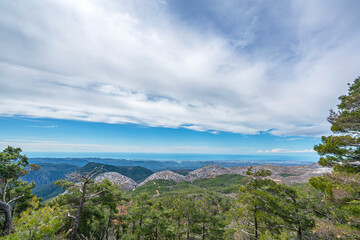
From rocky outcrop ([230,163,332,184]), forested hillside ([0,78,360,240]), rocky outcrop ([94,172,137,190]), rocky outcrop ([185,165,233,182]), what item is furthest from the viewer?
rocky outcrop ([185,165,233,182])

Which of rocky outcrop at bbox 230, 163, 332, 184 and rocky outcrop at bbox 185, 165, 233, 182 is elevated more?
rocky outcrop at bbox 230, 163, 332, 184

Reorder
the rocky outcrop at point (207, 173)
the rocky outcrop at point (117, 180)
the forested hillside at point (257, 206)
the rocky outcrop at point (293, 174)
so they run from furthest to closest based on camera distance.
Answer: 1. the rocky outcrop at point (207, 173)
2. the rocky outcrop at point (293, 174)
3. the rocky outcrop at point (117, 180)
4. the forested hillside at point (257, 206)

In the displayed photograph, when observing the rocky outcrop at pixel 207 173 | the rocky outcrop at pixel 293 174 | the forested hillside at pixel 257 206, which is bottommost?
the rocky outcrop at pixel 207 173

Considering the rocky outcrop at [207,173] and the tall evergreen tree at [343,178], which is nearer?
the tall evergreen tree at [343,178]

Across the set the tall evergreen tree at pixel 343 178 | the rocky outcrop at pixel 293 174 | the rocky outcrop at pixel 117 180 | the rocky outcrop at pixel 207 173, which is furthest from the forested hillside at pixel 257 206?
the rocky outcrop at pixel 207 173

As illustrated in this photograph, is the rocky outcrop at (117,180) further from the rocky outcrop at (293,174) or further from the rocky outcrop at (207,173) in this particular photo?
the rocky outcrop at (293,174)

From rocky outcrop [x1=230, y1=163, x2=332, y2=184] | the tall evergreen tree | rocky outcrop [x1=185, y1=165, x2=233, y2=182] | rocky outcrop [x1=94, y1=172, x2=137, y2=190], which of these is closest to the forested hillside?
the tall evergreen tree

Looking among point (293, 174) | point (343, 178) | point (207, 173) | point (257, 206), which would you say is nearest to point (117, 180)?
point (207, 173)

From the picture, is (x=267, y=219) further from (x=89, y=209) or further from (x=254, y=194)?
(x=89, y=209)

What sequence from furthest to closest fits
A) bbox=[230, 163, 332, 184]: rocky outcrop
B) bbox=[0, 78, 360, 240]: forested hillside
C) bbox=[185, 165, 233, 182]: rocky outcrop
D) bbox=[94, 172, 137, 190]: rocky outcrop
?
1. bbox=[185, 165, 233, 182]: rocky outcrop
2. bbox=[230, 163, 332, 184]: rocky outcrop
3. bbox=[94, 172, 137, 190]: rocky outcrop
4. bbox=[0, 78, 360, 240]: forested hillside

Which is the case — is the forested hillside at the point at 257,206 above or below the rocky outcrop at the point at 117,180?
above

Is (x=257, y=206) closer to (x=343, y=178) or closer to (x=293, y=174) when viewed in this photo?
(x=343, y=178)

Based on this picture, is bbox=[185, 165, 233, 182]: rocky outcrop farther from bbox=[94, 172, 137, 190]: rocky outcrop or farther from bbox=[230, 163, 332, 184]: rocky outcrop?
bbox=[94, 172, 137, 190]: rocky outcrop

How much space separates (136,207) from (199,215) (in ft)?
27.3
